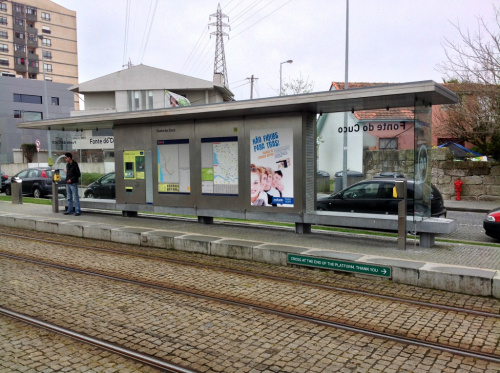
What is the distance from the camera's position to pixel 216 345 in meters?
4.73

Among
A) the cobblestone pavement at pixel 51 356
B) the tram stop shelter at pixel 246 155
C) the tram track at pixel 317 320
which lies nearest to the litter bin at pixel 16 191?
the tram stop shelter at pixel 246 155

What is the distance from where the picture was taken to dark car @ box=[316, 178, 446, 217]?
1185 centimetres

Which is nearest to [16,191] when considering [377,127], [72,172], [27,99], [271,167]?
[72,172]

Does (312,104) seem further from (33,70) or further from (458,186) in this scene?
(33,70)

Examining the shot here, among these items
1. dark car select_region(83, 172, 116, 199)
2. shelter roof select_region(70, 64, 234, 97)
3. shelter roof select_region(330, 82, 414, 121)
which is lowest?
dark car select_region(83, 172, 116, 199)

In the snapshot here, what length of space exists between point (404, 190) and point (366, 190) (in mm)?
3927

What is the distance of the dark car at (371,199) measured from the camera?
1185 cm

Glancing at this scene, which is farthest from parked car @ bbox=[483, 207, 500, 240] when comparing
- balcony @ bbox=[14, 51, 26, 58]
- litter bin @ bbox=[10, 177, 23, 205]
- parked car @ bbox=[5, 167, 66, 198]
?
balcony @ bbox=[14, 51, 26, 58]

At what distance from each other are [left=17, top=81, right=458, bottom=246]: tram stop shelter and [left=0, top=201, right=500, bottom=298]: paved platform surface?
0.41 meters

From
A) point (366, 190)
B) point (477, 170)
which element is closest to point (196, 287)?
point (366, 190)

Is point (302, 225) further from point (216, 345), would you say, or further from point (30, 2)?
point (30, 2)

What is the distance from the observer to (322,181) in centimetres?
1127

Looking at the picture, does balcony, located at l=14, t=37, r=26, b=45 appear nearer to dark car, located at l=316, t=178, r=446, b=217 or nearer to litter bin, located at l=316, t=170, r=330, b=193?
dark car, located at l=316, t=178, r=446, b=217

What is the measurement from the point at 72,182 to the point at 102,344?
9895 mm
